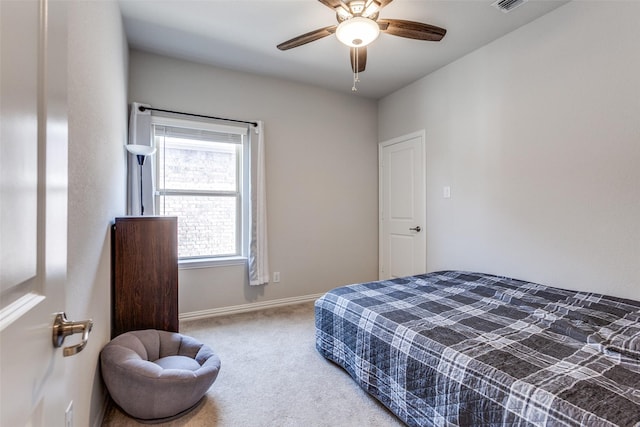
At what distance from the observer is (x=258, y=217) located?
3396mm

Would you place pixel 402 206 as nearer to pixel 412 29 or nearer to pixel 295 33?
pixel 412 29

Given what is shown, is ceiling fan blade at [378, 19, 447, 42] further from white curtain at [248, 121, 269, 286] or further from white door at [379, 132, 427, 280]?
white curtain at [248, 121, 269, 286]

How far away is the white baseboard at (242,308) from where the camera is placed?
3.16 m

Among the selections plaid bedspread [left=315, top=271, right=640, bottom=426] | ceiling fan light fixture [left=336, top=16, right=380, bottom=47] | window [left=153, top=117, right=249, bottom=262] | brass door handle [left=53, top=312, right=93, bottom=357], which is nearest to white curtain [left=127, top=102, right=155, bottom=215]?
window [left=153, top=117, right=249, bottom=262]

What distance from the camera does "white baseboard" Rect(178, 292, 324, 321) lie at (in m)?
3.16

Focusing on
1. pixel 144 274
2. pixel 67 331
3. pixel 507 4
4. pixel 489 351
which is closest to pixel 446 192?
pixel 507 4

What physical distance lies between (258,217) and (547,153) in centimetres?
276

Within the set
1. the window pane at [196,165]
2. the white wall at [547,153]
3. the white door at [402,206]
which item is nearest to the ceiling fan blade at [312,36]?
the window pane at [196,165]

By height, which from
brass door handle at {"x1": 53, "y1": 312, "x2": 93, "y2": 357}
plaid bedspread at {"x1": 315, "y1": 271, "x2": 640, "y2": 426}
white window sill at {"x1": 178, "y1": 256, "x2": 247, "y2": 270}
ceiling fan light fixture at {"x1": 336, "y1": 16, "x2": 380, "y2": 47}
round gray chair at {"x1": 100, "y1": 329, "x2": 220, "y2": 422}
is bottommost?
round gray chair at {"x1": 100, "y1": 329, "x2": 220, "y2": 422}

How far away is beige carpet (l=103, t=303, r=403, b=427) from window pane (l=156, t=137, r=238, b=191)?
148 cm

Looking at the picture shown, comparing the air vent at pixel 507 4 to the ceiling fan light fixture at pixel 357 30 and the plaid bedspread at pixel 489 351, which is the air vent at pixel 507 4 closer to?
the ceiling fan light fixture at pixel 357 30

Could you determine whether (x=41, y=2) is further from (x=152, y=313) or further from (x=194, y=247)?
(x=194, y=247)

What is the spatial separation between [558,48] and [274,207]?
2967 mm

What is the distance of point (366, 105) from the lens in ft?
13.9
